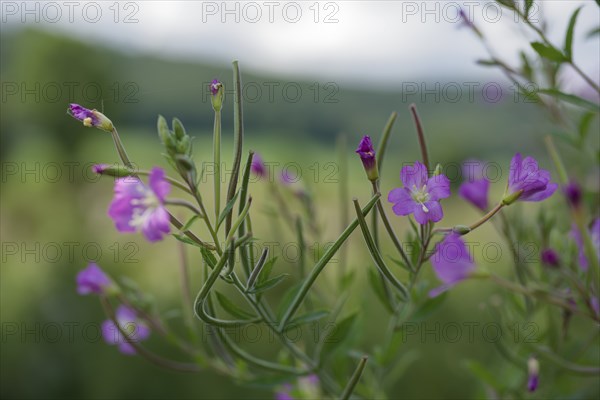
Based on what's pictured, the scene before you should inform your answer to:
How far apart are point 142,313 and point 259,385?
19 cm

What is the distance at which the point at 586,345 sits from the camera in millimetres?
692

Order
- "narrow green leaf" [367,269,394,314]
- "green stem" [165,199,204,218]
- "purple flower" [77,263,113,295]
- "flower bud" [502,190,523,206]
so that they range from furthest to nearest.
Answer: "purple flower" [77,263,113,295] → "narrow green leaf" [367,269,394,314] → "flower bud" [502,190,523,206] → "green stem" [165,199,204,218]

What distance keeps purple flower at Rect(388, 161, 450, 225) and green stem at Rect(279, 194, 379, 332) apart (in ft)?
0.20

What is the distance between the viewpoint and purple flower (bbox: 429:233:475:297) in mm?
559

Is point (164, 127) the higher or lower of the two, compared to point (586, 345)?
higher

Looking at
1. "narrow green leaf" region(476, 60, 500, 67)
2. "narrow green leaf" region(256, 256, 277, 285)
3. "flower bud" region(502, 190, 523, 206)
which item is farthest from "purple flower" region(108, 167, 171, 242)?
"narrow green leaf" region(476, 60, 500, 67)

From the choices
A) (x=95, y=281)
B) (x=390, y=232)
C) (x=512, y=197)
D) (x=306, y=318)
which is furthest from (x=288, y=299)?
(x=95, y=281)

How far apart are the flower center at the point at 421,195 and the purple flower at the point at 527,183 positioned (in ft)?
0.26

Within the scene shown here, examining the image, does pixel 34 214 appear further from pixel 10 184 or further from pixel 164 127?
pixel 164 127

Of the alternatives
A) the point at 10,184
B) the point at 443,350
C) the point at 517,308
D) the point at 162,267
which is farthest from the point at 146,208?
the point at 10,184

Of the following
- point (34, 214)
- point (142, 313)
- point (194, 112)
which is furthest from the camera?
point (194, 112)

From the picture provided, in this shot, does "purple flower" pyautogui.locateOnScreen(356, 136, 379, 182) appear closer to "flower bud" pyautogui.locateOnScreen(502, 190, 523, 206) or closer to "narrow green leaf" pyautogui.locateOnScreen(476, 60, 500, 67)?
"flower bud" pyautogui.locateOnScreen(502, 190, 523, 206)

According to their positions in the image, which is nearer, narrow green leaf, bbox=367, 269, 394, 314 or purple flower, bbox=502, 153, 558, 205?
purple flower, bbox=502, 153, 558, 205

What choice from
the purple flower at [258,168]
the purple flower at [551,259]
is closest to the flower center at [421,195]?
the purple flower at [551,259]
